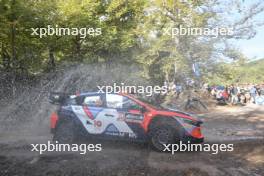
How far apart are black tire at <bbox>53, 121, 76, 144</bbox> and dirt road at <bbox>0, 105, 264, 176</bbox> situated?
2.73 ft

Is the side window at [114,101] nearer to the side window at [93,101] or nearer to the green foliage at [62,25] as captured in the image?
the side window at [93,101]

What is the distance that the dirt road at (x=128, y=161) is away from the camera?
7.51 m

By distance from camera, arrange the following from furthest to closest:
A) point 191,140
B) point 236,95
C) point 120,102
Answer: point 236,95
point 120,102
point 191,140

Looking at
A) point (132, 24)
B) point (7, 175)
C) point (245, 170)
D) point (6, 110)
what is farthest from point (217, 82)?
point (7, 175)

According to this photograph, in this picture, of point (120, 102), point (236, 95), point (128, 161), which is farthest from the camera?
point (236, 95)

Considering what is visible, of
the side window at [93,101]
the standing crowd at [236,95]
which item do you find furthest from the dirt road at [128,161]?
the standing crowd at [236,95]

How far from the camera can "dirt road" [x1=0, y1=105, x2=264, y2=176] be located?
24.6ft

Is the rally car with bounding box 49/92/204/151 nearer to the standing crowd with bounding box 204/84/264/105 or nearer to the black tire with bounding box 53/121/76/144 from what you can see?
the black tire with bounding box 53/121/76/144

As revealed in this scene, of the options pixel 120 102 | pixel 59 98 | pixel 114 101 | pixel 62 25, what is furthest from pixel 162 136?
pixel 62 25

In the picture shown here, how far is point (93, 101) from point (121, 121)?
1.11 m

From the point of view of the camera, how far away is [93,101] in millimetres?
10039

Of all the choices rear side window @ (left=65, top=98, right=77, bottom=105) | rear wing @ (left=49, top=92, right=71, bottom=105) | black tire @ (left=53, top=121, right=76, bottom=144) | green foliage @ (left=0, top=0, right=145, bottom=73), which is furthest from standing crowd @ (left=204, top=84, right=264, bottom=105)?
black tire @ (left=53, top=121, right=76, bottom=144)

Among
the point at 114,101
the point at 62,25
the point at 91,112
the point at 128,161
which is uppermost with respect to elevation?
the point at 62,25

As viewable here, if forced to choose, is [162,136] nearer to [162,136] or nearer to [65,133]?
[162,136]
